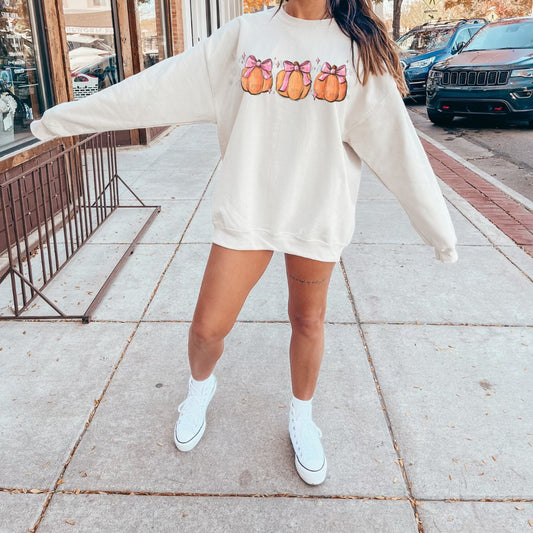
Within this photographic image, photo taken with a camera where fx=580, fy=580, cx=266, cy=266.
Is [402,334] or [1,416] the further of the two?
[402,334]

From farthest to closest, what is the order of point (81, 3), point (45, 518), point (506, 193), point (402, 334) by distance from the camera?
point (81, 3)
point (506, 193)
point (402, 334)
point (45, 518)

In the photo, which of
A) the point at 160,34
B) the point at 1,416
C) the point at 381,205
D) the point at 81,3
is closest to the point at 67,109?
the point at 1,416

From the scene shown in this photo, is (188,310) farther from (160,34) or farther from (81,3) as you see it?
(160,34)

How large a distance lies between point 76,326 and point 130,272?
912 mm

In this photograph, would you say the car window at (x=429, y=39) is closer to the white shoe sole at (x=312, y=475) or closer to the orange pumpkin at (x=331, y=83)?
the orange pumpkin at (x=331, y=83)

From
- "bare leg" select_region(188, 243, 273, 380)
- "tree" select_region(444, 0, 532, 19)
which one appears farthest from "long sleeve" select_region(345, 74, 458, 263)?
"tree" select_region(444, 0, 532, 19)

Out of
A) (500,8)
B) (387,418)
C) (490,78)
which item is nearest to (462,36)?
(490,78)

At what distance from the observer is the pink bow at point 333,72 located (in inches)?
73.6

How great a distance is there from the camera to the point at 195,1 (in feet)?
48.2

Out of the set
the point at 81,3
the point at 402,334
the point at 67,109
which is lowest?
the point at 402,334

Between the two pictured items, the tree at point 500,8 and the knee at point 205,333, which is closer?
the knee at point 205,333

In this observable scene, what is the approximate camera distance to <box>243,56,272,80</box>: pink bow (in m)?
1.89

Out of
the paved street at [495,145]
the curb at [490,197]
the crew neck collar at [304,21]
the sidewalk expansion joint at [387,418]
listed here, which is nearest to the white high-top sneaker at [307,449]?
the sidewalk expansion joint at [387,418]

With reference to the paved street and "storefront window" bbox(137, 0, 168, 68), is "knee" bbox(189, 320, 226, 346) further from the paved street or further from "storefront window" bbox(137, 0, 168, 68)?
"storefront window" bbox(137, 0, 168, 68)
